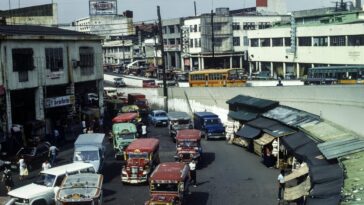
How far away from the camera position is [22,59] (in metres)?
44.9

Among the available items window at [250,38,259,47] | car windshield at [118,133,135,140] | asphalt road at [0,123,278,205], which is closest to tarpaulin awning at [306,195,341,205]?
asphalt road at [0,123,278,205]

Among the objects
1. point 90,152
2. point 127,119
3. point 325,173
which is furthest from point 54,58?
point 325,173

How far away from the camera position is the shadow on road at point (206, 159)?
121 ft

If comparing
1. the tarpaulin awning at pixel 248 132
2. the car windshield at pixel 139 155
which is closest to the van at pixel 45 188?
the car windshield at pixel 139 155

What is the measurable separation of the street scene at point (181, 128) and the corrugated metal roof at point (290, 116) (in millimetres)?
139

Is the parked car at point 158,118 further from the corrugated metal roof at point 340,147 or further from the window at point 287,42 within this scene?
the window at point 287,42

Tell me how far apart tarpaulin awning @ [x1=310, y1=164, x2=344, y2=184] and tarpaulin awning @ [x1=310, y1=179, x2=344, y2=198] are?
20.0 inches

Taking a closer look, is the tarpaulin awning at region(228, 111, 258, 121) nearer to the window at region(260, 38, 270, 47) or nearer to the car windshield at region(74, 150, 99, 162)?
the car windshield at region(74, 150, 99, 162)

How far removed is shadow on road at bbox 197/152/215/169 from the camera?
3703cm

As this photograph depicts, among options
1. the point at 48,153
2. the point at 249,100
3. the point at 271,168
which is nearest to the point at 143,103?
the point at 249,100

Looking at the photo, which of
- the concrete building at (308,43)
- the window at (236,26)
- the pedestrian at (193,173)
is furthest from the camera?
the window at (236,26)

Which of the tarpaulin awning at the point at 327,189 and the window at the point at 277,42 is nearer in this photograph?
the tarpaulin awning at the point at 327,189

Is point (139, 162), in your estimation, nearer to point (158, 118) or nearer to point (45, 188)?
point (45, 188)

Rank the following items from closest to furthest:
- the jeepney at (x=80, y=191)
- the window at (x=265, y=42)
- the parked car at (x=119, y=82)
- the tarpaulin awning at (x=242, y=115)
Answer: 1. the jeepney at (x=80, y=191)
2. the tarpaulin awning at (x=242, y=115)
3. the parked car at (x=119, y=82)
4. the window at (x=265, y=42)
